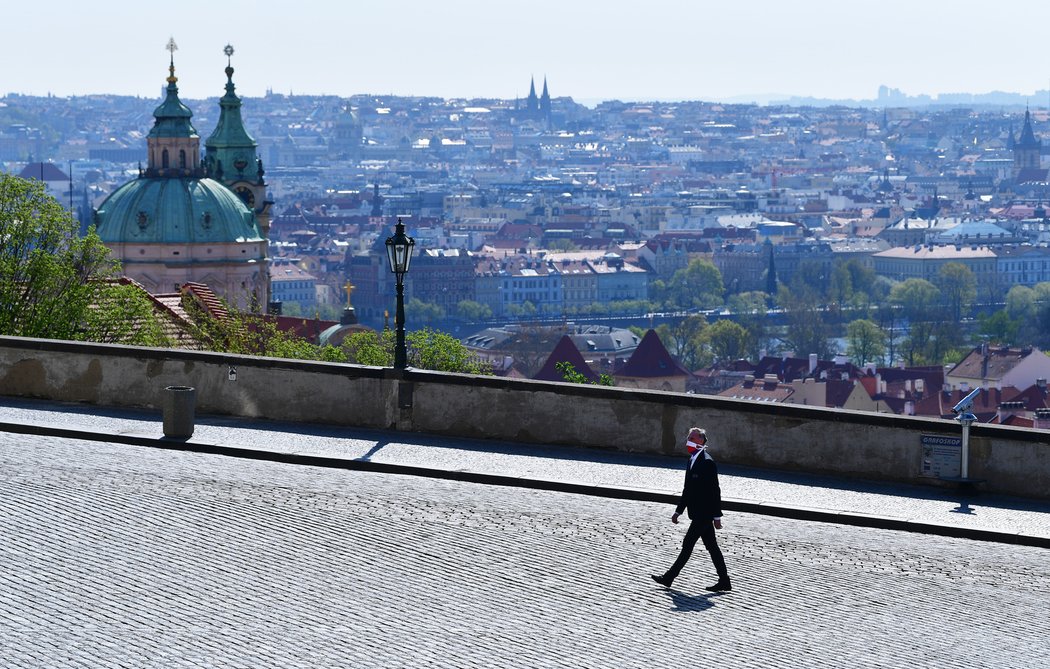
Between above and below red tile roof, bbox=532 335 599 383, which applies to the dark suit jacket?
above

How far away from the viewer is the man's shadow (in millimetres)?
11195

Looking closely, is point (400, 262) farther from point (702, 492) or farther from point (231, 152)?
point (231, 152)

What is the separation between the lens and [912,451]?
1418 centimetres

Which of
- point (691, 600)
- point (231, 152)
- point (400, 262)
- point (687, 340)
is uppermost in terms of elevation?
point (231, 152)

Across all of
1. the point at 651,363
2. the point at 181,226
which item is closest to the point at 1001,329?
the point at 651,363

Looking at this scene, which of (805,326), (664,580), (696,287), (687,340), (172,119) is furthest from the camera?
(696,287)

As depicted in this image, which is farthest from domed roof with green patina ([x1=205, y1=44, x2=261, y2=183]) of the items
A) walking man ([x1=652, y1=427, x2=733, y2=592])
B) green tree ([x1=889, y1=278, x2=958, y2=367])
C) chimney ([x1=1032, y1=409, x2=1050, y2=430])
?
walking man ([x1=652, y1=427, x2=733, y2=592])

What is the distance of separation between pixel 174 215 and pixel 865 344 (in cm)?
6452

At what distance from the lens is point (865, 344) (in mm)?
122188

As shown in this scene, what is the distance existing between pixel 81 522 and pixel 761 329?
12648 cm

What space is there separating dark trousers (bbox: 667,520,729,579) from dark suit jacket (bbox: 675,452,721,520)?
4 cm

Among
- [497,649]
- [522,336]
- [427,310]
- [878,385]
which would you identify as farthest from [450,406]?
[427,310]

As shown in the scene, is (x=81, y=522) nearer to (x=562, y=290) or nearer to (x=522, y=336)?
(x=522, y=336)

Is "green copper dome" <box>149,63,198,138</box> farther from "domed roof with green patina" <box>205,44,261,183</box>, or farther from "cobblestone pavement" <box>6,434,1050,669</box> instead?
"cobblestone pavement" <box>6,434,1050,669</box>
